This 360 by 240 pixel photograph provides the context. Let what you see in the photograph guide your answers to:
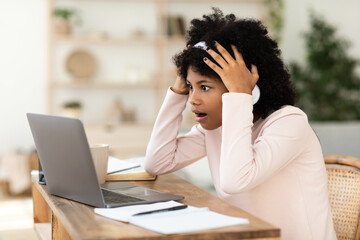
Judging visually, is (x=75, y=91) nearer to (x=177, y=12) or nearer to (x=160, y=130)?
(x=177, y=12)

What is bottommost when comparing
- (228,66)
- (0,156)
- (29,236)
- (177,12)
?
(29,236)

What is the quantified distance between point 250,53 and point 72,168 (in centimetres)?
56

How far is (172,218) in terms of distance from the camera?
3.22 ft

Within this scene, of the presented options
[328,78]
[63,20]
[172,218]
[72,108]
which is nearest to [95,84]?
[72,108]

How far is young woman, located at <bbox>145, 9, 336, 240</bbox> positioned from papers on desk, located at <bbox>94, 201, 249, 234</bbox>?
21 centimetres

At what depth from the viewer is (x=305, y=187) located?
4.34 feet

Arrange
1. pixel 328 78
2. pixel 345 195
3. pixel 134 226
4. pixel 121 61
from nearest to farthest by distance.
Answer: pixel 134 226, pixel 345 195, pixel 328 78, pixel 121 61

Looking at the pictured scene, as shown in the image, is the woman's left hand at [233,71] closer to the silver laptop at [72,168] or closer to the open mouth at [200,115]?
the open mouth at [200,115]

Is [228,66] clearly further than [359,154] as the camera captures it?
No

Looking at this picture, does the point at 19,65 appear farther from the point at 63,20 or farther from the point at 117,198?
the point at 117,198

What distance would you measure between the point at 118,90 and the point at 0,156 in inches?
56.2

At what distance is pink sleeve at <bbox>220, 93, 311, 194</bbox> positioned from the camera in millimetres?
1203

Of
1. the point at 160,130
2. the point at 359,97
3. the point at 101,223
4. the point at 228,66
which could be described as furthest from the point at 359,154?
the point at 359,97

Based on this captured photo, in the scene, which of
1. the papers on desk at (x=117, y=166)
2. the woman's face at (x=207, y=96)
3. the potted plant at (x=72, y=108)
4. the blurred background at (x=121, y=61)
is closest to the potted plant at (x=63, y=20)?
the blurred background at (x=121, y=61)
